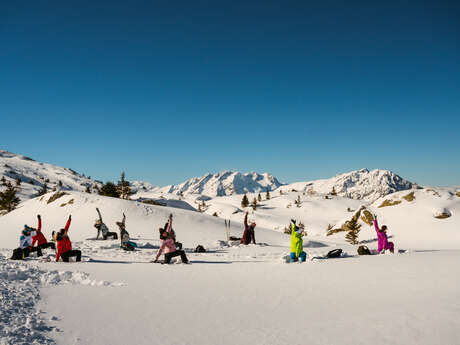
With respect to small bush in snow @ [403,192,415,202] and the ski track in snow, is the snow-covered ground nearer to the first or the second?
the ski track in snow

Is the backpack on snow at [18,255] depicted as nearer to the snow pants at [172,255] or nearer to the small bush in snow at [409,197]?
the snow pants at [172,255]

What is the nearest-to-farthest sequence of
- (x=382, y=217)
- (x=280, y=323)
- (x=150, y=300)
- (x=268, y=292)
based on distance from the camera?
(x=280, y=323) < (x=150, y=300) < (x=268, y=292) < (x=382, y=217)

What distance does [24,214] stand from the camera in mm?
35062

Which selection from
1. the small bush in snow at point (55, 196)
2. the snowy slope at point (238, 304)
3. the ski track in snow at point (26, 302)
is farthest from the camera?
the small bush in snow at point (55, 196)

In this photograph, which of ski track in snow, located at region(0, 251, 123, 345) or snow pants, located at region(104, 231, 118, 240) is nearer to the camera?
ski track in snow, located at region(0, 251, 123, 345)

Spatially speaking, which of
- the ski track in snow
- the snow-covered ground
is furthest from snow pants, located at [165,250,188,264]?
the ski track in snow

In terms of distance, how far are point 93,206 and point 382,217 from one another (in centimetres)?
3747

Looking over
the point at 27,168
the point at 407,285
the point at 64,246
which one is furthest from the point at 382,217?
the point at 27,168

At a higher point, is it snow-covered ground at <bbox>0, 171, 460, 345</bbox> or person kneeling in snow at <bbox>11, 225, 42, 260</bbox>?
person kneeling in snow at <bbox>11, 225, 42, 260</bbox>

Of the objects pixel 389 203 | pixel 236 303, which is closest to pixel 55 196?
pixel 236 303

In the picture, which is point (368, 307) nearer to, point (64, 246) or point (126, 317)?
point (126, 317)

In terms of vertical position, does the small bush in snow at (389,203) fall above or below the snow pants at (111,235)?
above

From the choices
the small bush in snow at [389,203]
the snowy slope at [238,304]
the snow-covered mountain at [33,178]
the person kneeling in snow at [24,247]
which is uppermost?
the snow-covered mountain at [33,178]

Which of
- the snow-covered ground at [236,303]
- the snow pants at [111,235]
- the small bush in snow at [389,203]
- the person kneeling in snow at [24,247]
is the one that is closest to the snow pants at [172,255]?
the snow-covered ground at [236,303]
